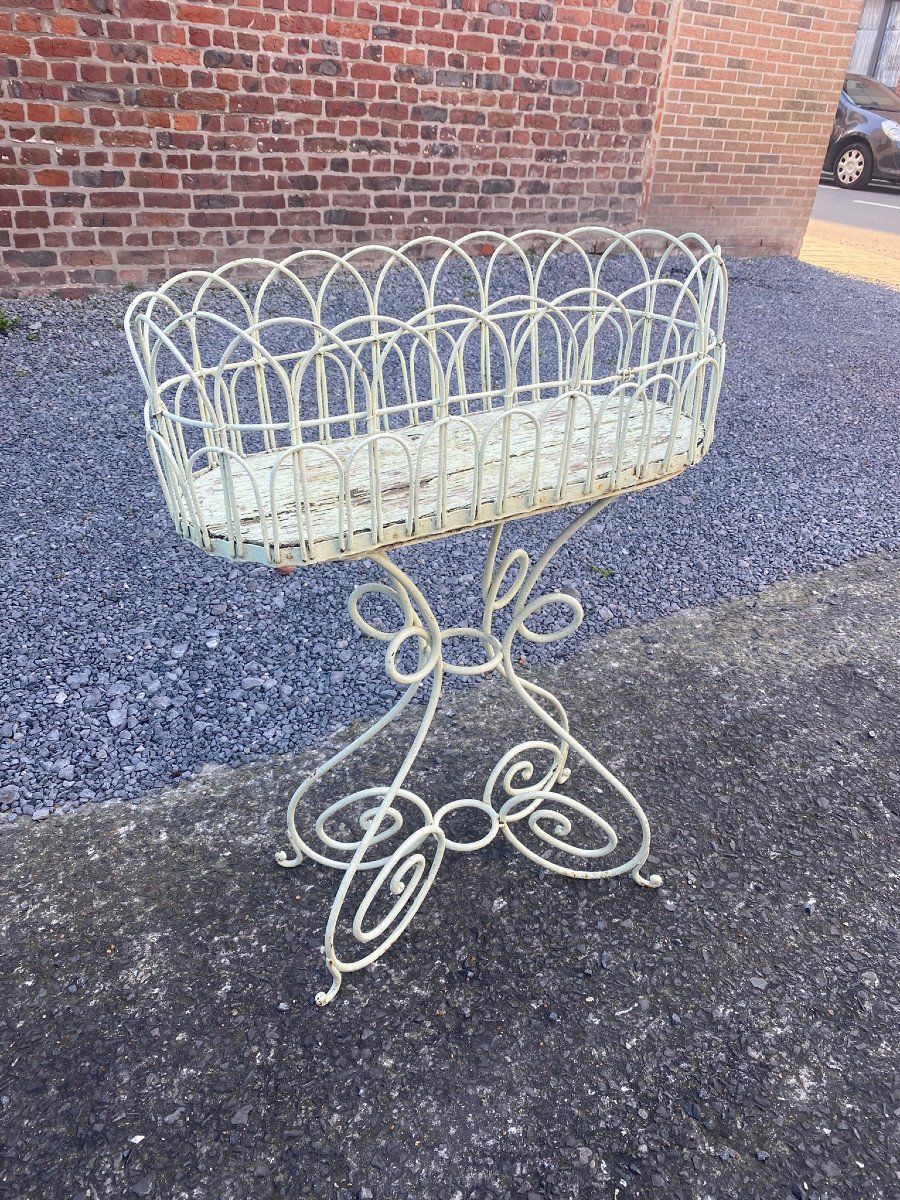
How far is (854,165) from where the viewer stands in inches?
534

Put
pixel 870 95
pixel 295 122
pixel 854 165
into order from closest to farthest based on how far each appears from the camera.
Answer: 1. pixel 295 122
2. pixel 870 95
3. pixel 854 165

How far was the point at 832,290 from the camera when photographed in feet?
25.5

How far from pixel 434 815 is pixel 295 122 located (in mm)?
4717

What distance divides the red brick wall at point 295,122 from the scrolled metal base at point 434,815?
3888 millimetres

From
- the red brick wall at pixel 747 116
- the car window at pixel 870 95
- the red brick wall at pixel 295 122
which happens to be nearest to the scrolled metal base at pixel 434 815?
the red brick wall at pixel 295 122

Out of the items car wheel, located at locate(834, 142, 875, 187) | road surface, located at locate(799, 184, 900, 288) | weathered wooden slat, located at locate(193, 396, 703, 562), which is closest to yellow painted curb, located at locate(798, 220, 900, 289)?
road surface, located at locate(799, 184, 900, 288)

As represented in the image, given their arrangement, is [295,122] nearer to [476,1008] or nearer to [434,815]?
[434,815]

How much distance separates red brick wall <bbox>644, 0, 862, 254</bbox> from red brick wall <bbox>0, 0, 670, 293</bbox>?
1.17 ft

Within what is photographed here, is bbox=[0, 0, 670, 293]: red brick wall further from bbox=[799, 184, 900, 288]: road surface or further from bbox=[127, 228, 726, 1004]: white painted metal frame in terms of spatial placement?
bbox=[127, 228, 726, 1004]: white painted metal frame

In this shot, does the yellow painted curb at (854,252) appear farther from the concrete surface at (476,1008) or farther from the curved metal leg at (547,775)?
the curved metal leg at (547,775)

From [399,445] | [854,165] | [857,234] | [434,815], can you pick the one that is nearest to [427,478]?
[399,445]

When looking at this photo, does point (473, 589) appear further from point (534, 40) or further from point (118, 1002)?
point (534, 40)

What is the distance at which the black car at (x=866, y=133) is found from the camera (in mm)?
13008

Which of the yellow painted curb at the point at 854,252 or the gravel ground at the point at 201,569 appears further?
the yellow painted curb at the point at 854,252
